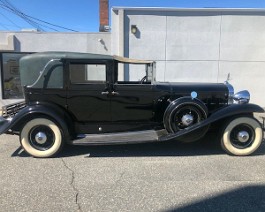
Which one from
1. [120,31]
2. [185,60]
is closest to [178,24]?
[185,60]

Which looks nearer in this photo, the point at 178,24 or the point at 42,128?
the point at 42,128

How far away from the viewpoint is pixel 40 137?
5109mm

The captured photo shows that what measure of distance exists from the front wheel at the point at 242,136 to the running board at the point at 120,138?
1.13m

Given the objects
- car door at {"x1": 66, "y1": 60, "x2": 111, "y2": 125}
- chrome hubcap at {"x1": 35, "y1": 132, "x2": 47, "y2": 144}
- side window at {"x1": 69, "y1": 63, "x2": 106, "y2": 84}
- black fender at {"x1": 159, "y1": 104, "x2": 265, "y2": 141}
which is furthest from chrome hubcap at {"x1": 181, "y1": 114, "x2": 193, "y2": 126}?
chrome hubcap at {"x1": 35, "y1": 132, "x2": 47, "y2": 144}

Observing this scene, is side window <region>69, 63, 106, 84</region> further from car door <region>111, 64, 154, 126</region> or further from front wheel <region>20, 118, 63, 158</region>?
front wheel <region>20, 118, 63, 158</region>

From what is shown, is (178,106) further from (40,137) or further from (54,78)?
(40,137)

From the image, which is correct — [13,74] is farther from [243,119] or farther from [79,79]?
[243,119]

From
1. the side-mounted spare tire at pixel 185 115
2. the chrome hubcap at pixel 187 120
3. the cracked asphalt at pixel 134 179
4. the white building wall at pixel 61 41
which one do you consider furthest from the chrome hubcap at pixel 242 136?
the white building wall at pixel 61 41

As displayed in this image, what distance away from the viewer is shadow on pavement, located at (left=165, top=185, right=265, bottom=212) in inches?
129

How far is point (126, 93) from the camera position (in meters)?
5.34

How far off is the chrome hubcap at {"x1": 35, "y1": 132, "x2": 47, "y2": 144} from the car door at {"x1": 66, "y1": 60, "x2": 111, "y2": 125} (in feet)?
2.12

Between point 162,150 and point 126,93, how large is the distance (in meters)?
1.30

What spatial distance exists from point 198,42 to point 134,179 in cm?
720

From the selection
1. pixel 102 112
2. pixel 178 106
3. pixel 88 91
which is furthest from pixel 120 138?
pixel 178 106
